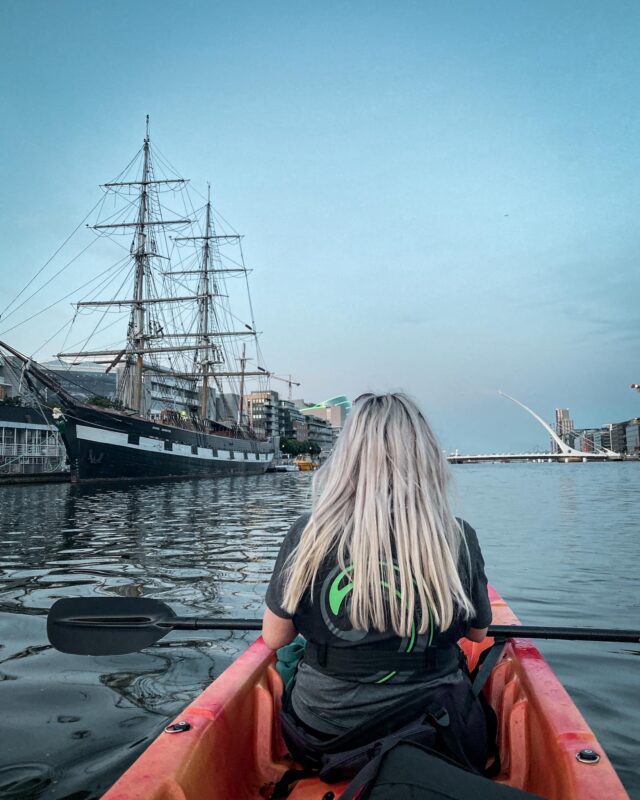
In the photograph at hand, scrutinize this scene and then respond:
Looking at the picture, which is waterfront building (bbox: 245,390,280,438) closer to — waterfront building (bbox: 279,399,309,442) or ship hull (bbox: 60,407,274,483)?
waterfront building (bbox: 279,399,309,442)

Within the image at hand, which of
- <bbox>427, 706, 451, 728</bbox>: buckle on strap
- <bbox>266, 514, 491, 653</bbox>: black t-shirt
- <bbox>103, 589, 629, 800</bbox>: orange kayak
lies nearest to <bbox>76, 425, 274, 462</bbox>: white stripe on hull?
<bbox>103, 589, 629, 800</bbox>: orange kayak

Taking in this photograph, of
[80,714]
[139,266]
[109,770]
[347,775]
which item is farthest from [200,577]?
[139,266]

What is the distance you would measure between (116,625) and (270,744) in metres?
1.32

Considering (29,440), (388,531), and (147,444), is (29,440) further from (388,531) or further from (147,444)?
(388,531)

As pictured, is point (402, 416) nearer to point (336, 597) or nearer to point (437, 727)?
point (336, 597)

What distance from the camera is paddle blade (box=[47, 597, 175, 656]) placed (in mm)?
3771

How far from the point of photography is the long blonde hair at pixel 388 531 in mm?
2371

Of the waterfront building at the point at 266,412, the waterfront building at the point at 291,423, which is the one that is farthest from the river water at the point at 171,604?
the waterfront building at the point at 291,423

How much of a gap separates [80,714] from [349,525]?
11.0 feet

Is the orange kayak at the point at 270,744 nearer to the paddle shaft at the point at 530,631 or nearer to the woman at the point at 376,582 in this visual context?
the paddle shaft at the point at 530,631

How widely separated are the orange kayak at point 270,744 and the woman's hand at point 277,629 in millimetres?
409

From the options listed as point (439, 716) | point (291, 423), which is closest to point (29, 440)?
point (439, 716)

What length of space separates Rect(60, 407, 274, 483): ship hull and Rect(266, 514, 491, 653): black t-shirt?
1567 inches

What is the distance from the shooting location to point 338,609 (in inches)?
95.8
